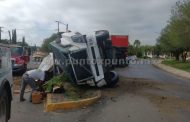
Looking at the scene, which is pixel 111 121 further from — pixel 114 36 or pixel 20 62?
pixel 114 36

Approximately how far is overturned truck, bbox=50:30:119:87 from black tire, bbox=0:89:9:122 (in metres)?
9.09

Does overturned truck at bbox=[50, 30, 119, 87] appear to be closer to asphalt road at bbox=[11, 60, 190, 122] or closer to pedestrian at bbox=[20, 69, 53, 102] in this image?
pedestrian at bbox=[20, 69, 53, 102]

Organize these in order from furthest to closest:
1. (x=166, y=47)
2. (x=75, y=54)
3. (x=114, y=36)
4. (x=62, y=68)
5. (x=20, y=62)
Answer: (x=166, y=47) → (x=114, y=36) → (x=20, y=62) → (x=62, y=68) → (x=75, y=54)

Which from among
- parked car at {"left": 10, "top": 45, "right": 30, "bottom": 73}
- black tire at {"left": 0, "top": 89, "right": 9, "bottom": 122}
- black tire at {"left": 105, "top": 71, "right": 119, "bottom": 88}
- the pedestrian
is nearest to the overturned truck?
black tire at {"left": 105, "top": 71, "right": 119, "bottom": 88}

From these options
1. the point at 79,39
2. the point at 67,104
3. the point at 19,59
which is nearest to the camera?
the point at 67,104

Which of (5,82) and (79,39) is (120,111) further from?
(79,39)

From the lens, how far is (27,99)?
1503cm

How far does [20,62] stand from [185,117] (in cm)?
1791

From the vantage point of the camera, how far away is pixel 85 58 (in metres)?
17.3

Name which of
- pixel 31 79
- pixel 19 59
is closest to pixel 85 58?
pixel 31 79

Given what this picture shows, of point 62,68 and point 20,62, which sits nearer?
point 62,68

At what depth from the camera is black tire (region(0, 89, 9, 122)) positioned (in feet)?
24.1

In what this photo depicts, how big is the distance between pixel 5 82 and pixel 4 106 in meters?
0.49

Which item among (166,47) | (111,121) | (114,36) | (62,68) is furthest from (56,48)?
(166,47)
